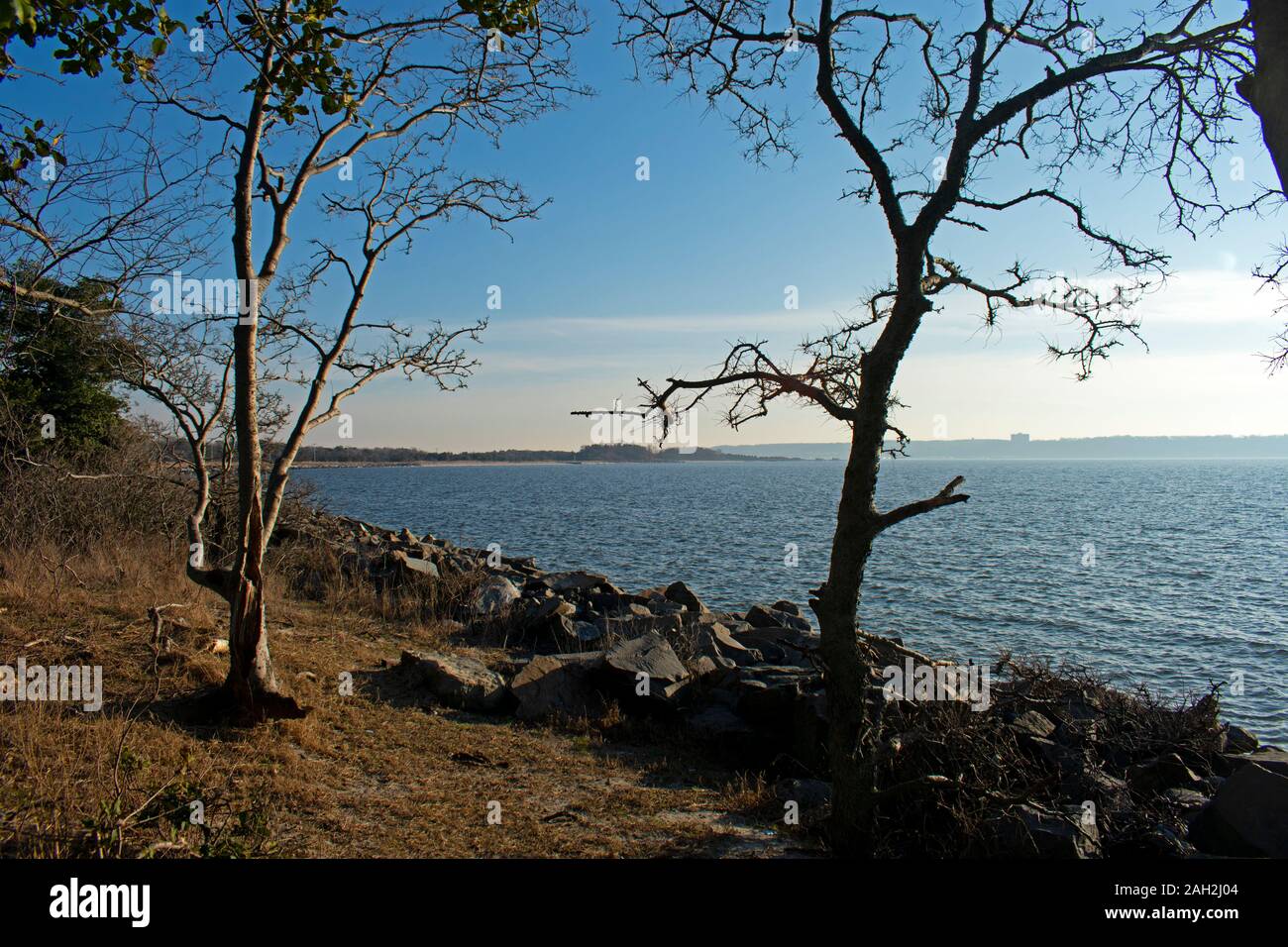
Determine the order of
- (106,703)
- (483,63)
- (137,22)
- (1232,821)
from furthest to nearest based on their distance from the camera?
(483,63), (106,703), (1232,821), (137,22)

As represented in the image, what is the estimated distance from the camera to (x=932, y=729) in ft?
27.4

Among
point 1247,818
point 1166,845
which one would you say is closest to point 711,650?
point 1166,845

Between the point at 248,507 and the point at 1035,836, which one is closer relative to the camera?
the point at 1035,836

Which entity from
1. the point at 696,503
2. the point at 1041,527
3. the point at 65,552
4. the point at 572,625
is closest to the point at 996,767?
the point at 572,625

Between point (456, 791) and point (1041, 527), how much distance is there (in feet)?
165

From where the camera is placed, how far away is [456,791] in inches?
304

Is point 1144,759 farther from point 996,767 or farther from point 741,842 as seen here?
point 741,842

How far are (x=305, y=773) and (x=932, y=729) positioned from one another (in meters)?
6.30

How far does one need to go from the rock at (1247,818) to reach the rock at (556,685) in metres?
6.98

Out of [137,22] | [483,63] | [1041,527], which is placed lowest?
[1041,527]

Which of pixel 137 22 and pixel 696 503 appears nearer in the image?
pixel 137 22

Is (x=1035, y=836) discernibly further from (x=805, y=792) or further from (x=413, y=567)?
(x=413, y=567)

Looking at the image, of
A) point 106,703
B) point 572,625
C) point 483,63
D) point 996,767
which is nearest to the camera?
point 996,767

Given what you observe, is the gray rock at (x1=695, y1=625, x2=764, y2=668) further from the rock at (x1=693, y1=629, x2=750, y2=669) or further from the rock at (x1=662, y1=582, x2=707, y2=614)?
the rock at (x1=662, y1=582, x2=707, y2=614)
